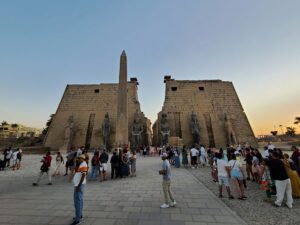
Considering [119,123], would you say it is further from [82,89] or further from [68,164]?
[82,89]

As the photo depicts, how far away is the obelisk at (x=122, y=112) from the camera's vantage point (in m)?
14.7

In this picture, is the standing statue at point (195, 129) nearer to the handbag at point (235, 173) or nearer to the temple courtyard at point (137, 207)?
the temple courtyard at point (137, 207)

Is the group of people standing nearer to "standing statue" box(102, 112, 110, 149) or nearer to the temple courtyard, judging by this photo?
the temple courtyard

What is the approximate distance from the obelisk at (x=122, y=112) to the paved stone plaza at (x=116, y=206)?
8.37m

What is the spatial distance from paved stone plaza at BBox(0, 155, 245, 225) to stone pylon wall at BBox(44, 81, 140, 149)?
2015 centimetres

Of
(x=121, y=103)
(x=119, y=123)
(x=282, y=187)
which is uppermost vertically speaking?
(x=121, y=103)

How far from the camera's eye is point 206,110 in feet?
88.8

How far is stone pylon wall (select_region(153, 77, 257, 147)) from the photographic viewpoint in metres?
25.2

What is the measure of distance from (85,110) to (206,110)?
60.6 feet

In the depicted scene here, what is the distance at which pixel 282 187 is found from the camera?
4.39m

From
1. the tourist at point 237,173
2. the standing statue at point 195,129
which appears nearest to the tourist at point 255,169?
the tourist at point 237,173

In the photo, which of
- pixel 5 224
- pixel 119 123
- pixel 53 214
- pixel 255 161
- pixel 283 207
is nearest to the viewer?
pixel 5 224

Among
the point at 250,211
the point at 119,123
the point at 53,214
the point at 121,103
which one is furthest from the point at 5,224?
the point at 121,103

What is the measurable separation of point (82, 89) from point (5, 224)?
94.4 feet
